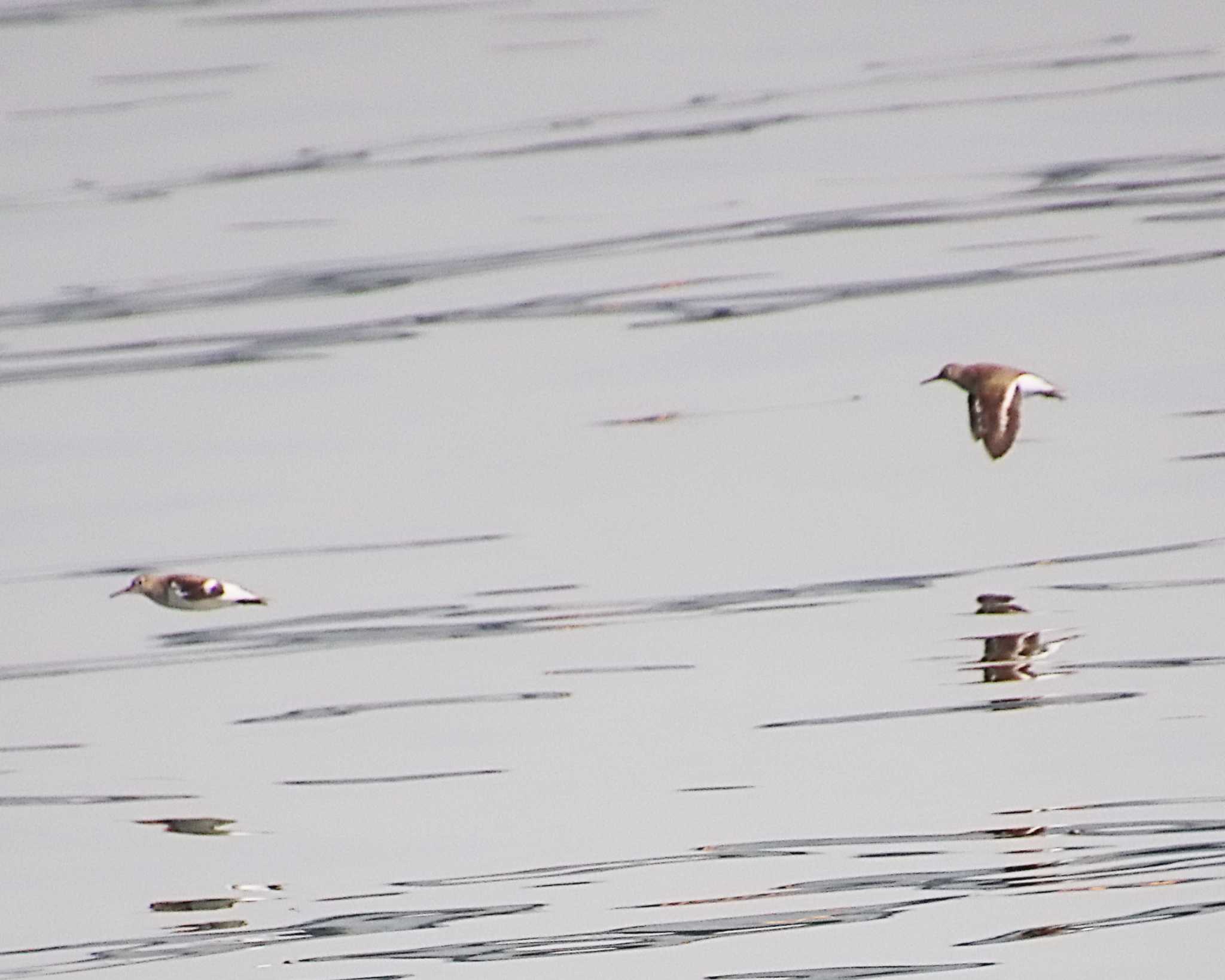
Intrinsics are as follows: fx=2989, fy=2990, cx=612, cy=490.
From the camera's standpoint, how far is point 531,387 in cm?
800

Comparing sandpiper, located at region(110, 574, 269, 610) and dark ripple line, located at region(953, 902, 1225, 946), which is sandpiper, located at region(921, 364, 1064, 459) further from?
dark ripple line, located at region(953, 902, 1225, 946)

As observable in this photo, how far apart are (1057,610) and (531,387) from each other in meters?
2.09

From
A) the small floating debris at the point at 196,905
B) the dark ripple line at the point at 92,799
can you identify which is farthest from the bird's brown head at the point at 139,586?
the small floating debris at the point at 196,905

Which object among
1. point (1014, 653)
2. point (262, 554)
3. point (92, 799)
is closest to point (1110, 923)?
point (1014, 653)

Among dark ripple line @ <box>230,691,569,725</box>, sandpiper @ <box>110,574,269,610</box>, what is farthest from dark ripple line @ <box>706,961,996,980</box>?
sandpiper @ <box>110,574,269,610</box>

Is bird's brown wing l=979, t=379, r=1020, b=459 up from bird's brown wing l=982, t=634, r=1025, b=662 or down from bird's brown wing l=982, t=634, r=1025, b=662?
up

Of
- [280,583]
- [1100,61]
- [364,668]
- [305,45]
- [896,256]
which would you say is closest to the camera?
[364,668]

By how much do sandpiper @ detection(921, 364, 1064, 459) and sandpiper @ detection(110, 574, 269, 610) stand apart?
1717mm

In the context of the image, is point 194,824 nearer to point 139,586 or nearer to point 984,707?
point 139,586

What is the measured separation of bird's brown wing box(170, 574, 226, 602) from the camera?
650 centimetres

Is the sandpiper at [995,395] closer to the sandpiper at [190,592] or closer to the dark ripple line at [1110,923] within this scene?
the sandpiper at [190,592]

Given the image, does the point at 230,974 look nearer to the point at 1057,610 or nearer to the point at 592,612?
the point at 592,612

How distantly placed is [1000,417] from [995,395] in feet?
0.32

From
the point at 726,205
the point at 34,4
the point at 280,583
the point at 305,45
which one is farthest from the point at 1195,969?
the point at 34,4
